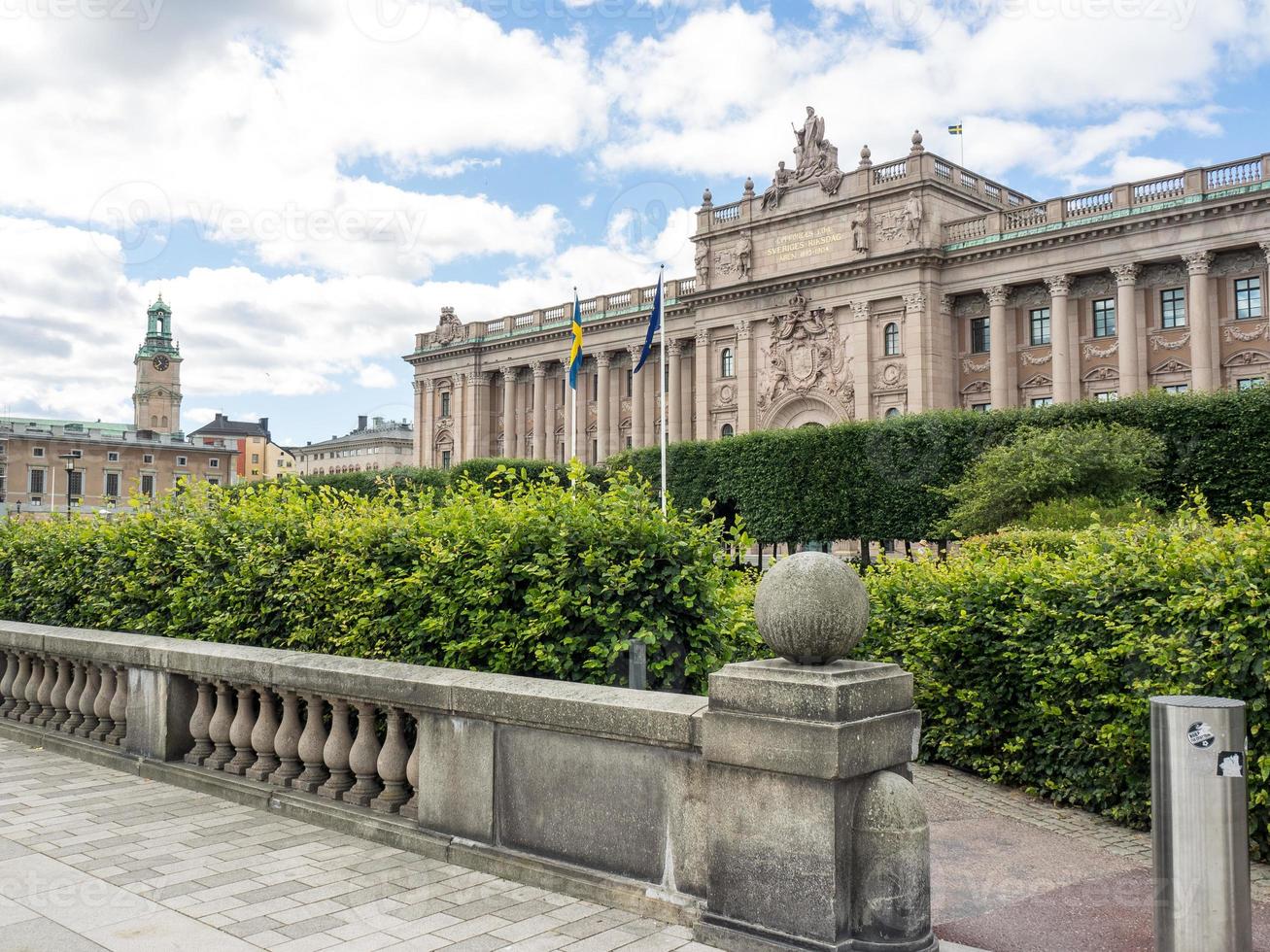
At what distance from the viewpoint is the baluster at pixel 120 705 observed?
9.57m

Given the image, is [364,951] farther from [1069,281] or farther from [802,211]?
[802,211]

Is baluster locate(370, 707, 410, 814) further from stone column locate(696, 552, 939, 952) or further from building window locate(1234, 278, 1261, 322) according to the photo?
building window locate(1234, 278, 1261, 322)

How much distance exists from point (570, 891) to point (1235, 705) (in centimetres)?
357

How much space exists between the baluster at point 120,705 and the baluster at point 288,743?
2631mm

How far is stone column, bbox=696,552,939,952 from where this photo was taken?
4801mm

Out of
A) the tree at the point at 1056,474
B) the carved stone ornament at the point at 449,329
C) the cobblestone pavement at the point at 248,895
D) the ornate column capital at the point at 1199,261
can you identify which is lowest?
the cobblestone pavement at the point at 248,895

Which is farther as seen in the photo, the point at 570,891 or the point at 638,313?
the point at 638,313

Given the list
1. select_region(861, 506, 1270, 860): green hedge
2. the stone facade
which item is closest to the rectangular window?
the stone facade

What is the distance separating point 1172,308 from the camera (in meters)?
52.6

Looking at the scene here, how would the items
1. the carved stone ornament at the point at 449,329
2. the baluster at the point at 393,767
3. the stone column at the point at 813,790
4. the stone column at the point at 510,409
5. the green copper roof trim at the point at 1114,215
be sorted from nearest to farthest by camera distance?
1. the stone column at the point at 813,790
2. the baluster at the point at 393,767
3. the green copper roof trim at the point at 1114,215
4. the stone column at the point at 510,409
5. the carved stone ornament at the point at 449,329

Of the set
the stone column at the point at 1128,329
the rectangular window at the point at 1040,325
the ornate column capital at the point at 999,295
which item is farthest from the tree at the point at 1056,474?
the ornate column capital at the point at 999,295

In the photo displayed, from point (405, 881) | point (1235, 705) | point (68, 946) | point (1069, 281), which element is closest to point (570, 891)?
point (405, 881)

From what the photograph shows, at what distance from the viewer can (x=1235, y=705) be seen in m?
4.74

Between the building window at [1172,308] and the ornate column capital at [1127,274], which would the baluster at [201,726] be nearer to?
the ornate column capital at [1127,274]
